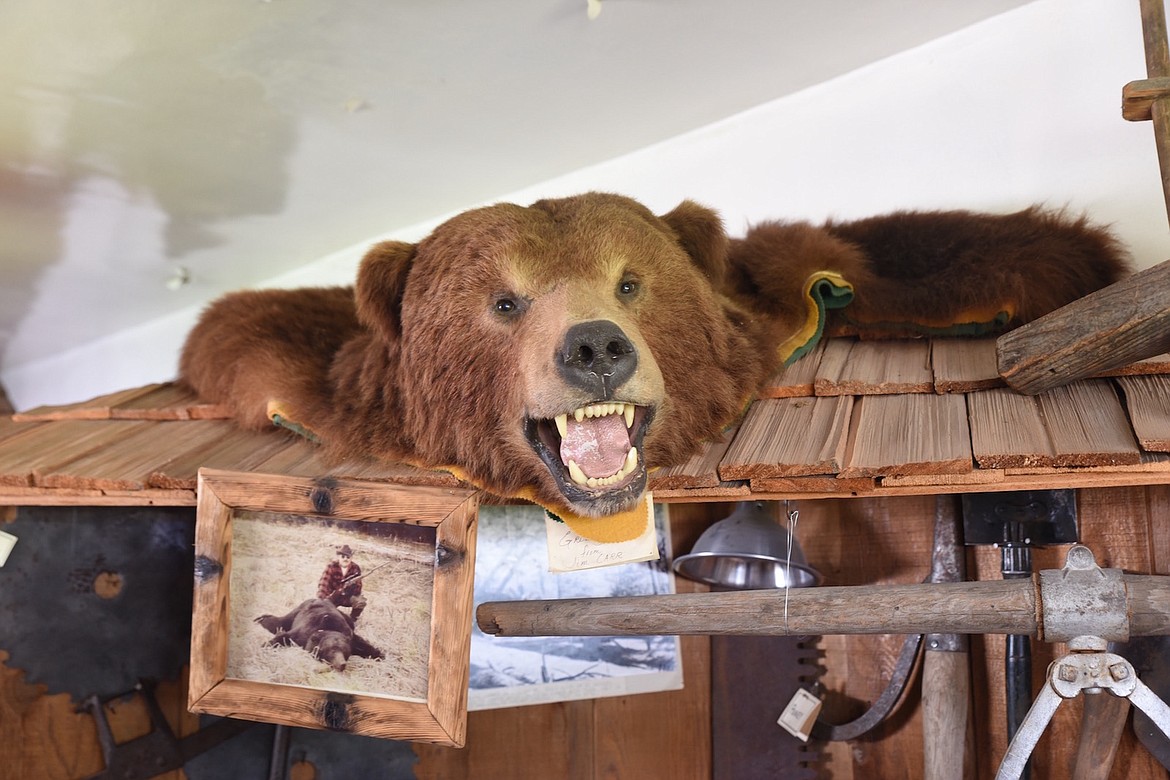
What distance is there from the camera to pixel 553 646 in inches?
79.9

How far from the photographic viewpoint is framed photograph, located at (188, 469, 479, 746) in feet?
4.86

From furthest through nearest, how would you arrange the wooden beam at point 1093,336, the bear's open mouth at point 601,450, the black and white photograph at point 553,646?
the black and white photograph at point 553,646, the bear's open mouth at point 601,450, the wooden beam at point 1093,336

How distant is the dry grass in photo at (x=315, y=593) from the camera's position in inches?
59.4

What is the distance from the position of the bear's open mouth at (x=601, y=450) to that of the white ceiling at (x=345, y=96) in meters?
0.80

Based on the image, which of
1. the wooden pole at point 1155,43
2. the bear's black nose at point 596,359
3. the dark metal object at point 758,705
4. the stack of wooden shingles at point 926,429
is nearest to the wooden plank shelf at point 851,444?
the stack of wooden shingles at point 926,429

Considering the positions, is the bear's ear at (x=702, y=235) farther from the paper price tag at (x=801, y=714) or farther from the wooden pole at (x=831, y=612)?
the paper price tag at (x=801, y=714)

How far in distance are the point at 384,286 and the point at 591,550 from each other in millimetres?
497

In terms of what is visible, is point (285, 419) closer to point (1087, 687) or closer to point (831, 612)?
point (831, 612)

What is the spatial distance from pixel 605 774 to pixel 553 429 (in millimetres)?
942

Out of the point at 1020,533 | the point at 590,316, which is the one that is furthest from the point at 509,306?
the point at 1020,533

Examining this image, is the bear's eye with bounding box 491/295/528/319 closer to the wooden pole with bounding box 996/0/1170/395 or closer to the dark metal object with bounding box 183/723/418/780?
the wooden pole with bounding box 996/0/1170/395

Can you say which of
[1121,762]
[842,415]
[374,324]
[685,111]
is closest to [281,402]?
[374,324]

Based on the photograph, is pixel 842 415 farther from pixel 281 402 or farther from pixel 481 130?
pixel 481 130

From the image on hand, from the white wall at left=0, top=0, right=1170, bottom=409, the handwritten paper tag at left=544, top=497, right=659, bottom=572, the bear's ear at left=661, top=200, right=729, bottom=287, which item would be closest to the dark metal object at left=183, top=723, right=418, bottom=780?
the handwritten paper tag at left=544, top=497, right=659, bottom=572
